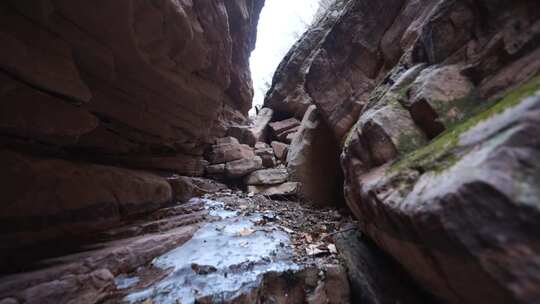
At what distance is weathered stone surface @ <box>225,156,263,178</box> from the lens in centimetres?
1004

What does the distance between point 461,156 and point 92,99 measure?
222 inches

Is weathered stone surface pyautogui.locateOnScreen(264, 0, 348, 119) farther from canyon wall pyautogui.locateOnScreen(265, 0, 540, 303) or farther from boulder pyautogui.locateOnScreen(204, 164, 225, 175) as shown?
canyon wall pyautogui.locateOnScreen(265, 0, 540, 303)

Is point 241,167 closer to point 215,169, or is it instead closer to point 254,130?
point 215,169

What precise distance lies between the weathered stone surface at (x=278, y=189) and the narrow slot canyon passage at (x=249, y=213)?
6.79 feet

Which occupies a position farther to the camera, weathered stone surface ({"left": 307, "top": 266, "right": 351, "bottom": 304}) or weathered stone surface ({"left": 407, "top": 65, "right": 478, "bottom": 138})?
weathered stone surface ({"left": 307, "top": 266, "right": 351, "bottom": 304})

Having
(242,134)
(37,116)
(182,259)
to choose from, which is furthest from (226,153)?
(37,116)

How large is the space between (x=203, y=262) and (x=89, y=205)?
2200mm

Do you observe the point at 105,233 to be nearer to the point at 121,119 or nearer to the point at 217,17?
the point at 121,119

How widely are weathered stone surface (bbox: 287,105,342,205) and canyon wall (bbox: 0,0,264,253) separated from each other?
412 centimetres


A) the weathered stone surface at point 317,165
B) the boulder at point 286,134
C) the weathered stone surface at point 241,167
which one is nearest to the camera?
the weathered stone surface at point 317,165

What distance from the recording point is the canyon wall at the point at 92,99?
114 inches

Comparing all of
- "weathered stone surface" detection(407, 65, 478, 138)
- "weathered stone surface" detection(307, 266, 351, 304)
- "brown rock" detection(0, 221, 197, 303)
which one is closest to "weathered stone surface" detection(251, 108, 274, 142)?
"brown rock" detection(0, 221, 197, 303)

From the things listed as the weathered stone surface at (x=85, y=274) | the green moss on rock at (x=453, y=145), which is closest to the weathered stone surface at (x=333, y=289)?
the green moss on rock at (x=453, y=145)

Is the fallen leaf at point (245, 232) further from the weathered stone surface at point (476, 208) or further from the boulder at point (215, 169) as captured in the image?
the boulder at point (215, 169)
